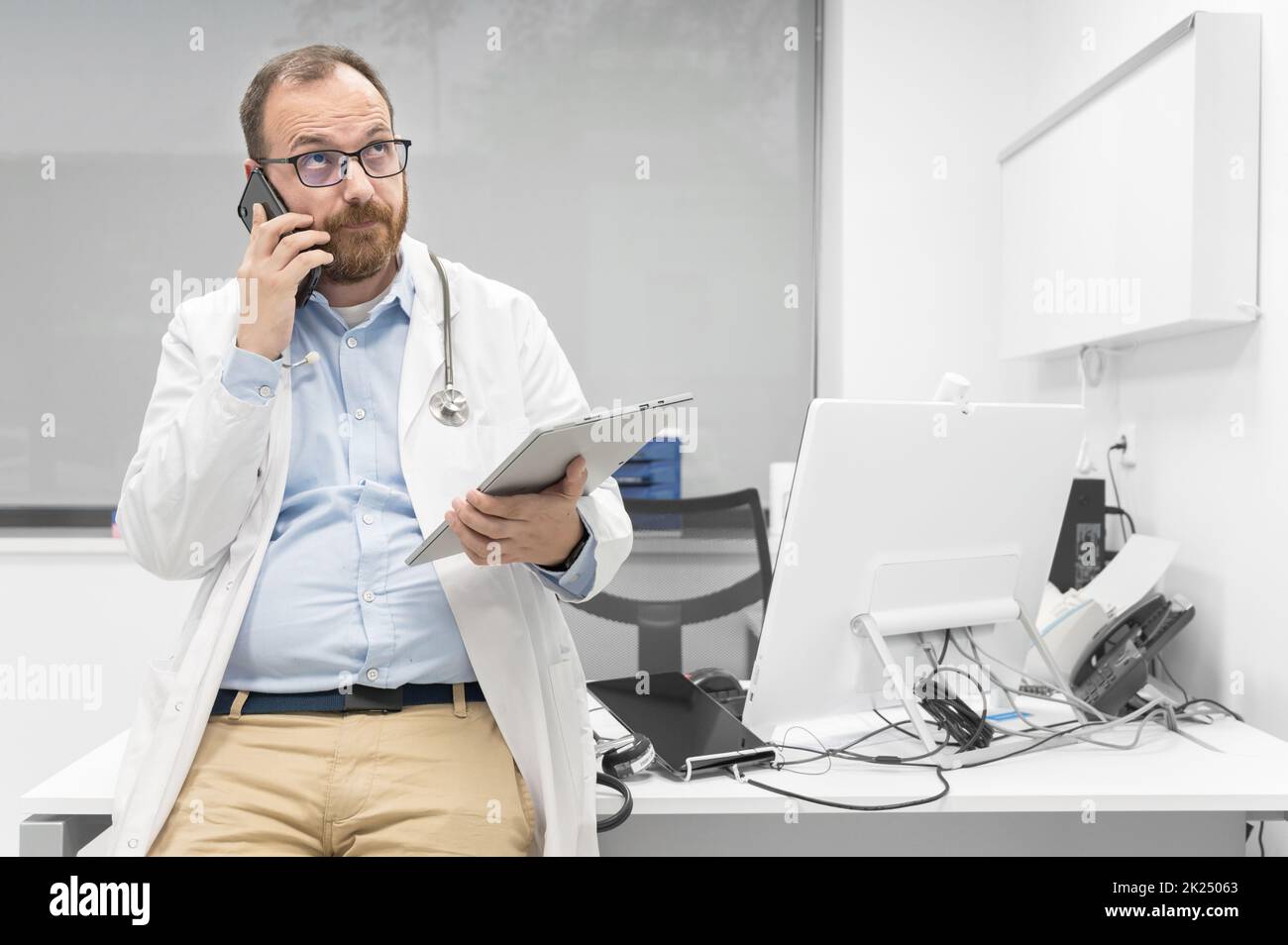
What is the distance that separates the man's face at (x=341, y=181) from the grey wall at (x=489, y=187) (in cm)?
173

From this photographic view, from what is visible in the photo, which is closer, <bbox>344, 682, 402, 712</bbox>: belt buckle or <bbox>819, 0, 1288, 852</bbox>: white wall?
<bbox>344, 682, 402, 712</bbox>: belt buckle

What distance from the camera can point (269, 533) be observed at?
123cm

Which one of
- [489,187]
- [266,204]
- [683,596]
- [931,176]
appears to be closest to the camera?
[266,204]

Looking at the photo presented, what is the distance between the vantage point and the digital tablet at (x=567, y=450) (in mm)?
991

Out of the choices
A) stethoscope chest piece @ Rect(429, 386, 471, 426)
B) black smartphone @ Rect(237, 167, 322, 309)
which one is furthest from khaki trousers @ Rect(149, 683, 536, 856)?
black smartphone @ Rect(237, 167, 322, 309)

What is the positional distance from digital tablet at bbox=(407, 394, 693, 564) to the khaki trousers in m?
0.24

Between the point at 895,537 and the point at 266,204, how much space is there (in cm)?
101

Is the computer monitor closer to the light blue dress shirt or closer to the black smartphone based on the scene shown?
the light blue dress shirt

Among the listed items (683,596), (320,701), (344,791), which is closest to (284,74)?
(320,701)

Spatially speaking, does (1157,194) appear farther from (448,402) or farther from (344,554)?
(344,554)

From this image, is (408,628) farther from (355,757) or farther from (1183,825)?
(1183,825)

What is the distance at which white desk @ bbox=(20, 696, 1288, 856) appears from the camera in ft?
4.01

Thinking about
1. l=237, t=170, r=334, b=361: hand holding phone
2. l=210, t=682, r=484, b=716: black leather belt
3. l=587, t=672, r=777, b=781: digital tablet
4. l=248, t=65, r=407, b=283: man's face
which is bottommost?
l=587, t=672, r=777, b=781: digital tablet
